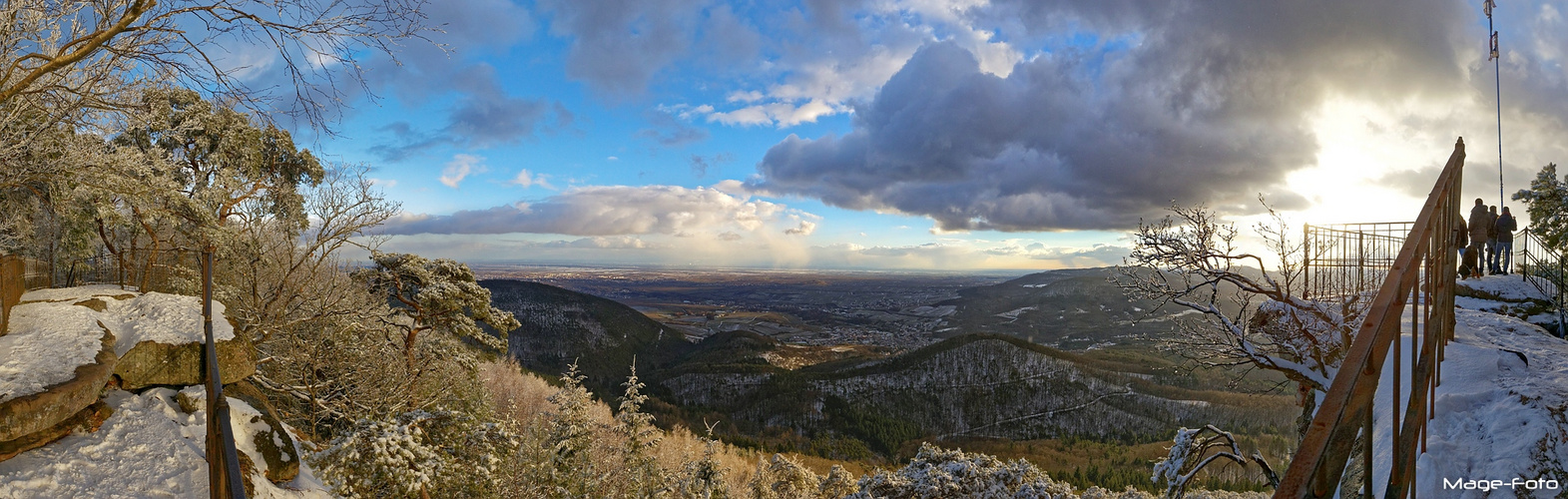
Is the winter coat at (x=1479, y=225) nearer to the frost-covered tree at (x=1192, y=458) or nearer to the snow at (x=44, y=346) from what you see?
the frost-covered tree at (x=1192, y=458)

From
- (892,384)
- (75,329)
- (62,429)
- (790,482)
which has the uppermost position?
(75,329)

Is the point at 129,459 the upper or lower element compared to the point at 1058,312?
upper

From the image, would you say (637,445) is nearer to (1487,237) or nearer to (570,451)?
(570,451)

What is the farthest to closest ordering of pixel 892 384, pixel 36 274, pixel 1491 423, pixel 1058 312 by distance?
1. pixel 1058 312
2. pixel 892 384
3. pixel 36 274
4. pixel 1491 423

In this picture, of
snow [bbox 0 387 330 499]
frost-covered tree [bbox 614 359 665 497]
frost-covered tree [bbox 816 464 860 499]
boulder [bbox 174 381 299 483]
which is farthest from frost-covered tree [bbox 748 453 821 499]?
snow [bbox 0 387 330 499]

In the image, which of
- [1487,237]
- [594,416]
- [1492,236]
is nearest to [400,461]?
[1487,237]

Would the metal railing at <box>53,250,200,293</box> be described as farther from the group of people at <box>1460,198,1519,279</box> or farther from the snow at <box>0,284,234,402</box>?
the group of people at <box>1460,198,1519,279</box>

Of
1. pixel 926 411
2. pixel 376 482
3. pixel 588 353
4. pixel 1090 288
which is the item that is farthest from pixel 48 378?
pixel 1090 288
